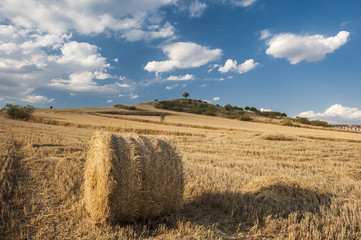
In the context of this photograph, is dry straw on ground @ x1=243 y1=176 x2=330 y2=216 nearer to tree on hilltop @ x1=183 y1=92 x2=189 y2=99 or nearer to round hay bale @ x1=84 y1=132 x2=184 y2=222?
round hay bale @ x1=84 y1=132 x2=184 y2=222

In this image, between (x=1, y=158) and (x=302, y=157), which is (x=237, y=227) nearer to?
(x=1, y=158)

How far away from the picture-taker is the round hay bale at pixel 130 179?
14.8ft

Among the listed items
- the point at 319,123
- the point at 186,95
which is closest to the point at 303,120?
the point at 319,123

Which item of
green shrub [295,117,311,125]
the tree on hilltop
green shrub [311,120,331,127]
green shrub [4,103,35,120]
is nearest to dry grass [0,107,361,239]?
green shrub [4,103,35,120]

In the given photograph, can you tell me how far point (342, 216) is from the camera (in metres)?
5.02

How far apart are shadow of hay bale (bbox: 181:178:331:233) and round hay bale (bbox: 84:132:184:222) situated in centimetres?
78

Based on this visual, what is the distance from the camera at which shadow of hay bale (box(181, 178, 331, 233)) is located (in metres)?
4.95

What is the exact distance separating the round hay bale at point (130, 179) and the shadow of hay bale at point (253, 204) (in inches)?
30.8

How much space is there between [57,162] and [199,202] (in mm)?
5513

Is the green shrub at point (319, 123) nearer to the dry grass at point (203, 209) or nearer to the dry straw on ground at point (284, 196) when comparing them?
the dry grass at point (203, 209)

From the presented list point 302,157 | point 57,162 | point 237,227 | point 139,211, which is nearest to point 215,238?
point 237,227

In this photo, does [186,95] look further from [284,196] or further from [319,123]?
[284,196]

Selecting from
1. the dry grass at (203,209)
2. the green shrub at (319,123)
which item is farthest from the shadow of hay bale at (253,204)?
the green shrub at (319,123)

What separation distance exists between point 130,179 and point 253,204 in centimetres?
292
